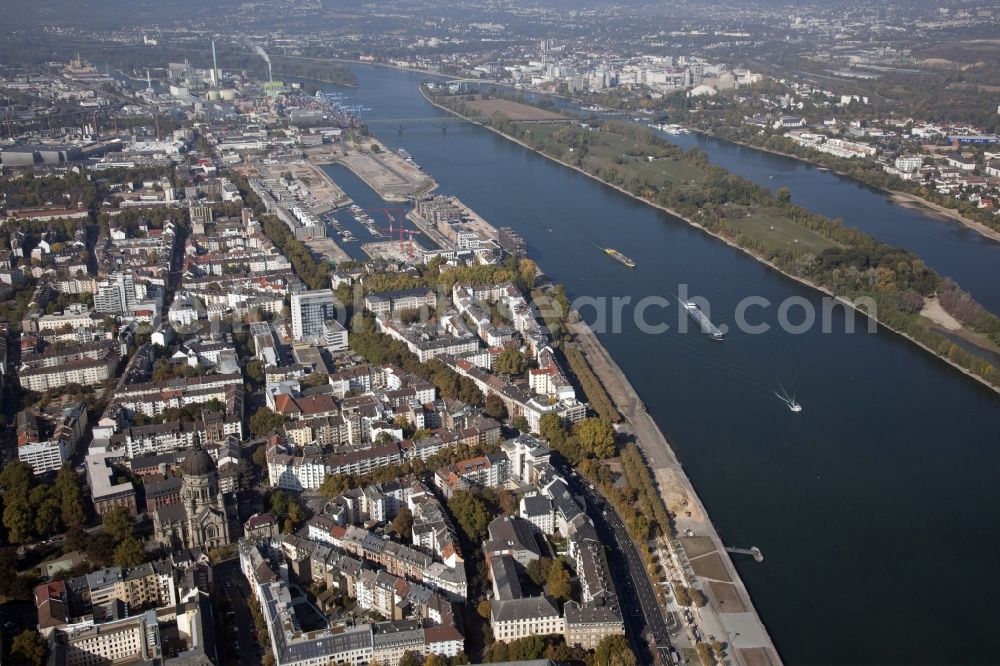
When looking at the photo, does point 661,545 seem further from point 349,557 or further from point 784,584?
point 349,557

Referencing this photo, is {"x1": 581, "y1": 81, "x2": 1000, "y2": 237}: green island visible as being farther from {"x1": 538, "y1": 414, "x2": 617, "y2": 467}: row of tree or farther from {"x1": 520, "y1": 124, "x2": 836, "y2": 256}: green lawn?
{"x1": 538, "y1": 414, "x2": 617, "y2": 467}: row of tree

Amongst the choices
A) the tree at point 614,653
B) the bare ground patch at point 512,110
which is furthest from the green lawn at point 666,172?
the tree at point 614,653

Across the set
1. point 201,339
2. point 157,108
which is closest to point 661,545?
point 201,339

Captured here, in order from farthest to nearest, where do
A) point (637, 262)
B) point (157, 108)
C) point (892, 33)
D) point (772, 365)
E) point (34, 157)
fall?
point (892, 33)
point (157, 108)
point (34, 157)
point (637, 262)
point (772, 365)

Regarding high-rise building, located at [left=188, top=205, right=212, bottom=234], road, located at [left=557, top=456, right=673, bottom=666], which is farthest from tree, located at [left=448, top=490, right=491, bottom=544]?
high-rise building, located at [left=188, top=205, right=212, bottom=234]

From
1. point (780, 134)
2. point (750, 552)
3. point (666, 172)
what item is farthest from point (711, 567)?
point (780, 134)

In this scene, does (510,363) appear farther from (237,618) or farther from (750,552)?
(237,618)

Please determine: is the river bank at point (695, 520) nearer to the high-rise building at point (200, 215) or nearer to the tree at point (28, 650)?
the tree at point (28, 650)
